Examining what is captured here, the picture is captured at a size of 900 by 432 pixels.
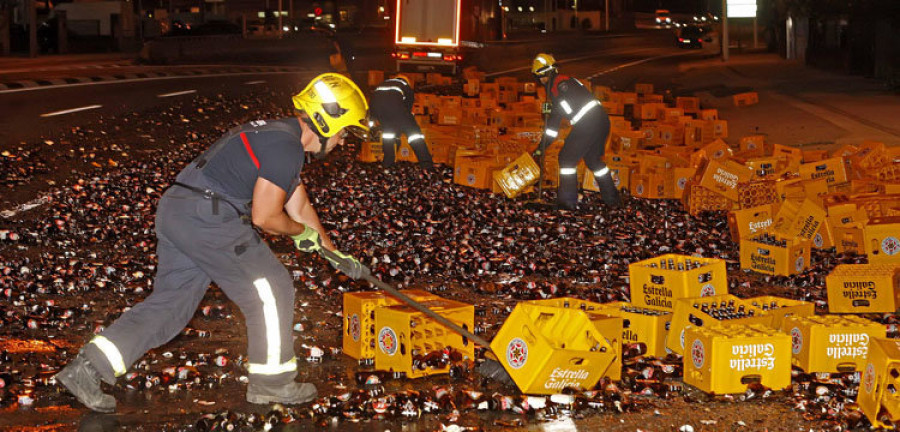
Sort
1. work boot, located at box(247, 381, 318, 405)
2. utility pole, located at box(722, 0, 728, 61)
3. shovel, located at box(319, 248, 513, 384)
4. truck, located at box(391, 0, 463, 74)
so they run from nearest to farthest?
work boot, located at box(247, 381, 318, 405), shovel, located at box(319, 248, 513, 384), truck, located at box(391, 0, 463, 74), utility pole, located at box(722, 0, 728, 61)

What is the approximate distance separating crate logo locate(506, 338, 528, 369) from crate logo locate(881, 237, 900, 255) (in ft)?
14.9

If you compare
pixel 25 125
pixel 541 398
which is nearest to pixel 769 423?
pixel 541 398

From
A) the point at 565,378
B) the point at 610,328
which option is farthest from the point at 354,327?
the point at 610,328

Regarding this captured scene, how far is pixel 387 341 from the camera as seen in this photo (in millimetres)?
6863

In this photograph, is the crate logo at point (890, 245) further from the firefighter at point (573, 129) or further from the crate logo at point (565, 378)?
the crate logo at point (565, 378)

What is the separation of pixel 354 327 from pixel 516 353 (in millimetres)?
1278

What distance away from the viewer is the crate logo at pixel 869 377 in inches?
233

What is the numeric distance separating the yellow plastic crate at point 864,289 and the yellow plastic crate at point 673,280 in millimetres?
901

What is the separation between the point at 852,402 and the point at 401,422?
261 cm

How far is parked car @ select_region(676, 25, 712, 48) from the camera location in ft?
189

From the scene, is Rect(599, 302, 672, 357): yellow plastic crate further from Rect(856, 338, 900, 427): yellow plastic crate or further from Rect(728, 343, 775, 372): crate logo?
Rect(856, 338, 900, 427): yellow plastic crate

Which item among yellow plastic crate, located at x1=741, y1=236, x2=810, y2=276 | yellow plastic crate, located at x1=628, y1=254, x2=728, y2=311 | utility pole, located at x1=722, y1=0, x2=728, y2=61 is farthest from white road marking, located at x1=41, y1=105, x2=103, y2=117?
utility pole, located at x1=722, y1=0, x2=728, y2=61

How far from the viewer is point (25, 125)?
18406 mm

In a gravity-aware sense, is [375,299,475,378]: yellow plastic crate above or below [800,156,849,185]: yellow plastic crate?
below
